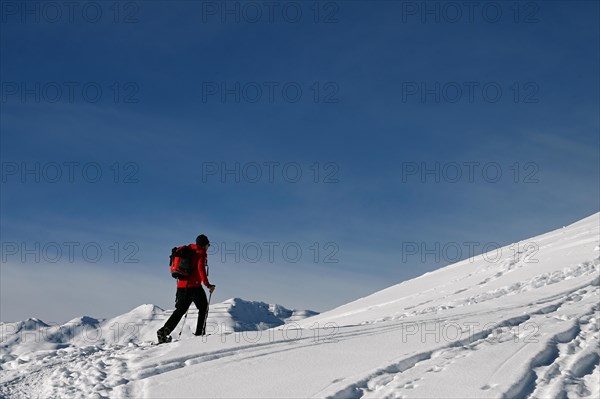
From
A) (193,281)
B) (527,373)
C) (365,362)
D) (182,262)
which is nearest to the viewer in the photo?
(527,373)

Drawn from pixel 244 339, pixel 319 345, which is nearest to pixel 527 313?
pixel 319 345

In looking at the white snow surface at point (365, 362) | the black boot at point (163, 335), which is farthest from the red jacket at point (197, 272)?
the white snow surface at point (365, 362)

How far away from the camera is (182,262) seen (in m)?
10.9

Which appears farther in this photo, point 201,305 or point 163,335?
point 201,305

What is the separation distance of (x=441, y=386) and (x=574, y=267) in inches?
466

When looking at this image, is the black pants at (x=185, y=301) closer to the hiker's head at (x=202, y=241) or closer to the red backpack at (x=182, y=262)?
the red backpack at (x=182, y=262)

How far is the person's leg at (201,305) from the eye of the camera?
1109cm

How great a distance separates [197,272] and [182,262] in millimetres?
362

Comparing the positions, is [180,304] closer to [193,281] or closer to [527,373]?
[193,281]

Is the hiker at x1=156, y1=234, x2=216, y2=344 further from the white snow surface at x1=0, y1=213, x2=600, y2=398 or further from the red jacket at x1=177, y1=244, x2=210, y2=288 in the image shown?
the white snow surface at x1=0, y1=213, x2=600, y2=398

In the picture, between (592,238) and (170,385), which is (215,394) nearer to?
(170,385)

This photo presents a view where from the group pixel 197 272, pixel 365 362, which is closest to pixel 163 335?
pixel 197 272

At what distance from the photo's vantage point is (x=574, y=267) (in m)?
17.5

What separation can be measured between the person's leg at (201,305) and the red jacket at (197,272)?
0.53 ft
